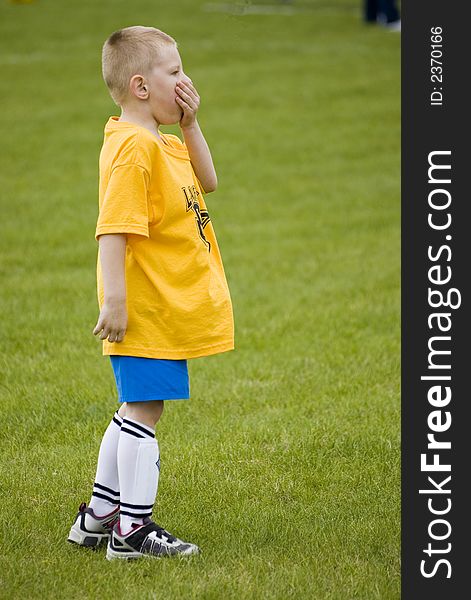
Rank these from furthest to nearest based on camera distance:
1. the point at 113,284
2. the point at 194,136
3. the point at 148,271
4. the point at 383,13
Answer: the point at 383,13
the point at 194,136
the point at 148,271
the point at 113,284

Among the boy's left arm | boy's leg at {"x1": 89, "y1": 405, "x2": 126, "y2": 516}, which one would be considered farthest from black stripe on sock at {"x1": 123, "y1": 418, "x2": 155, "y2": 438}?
the boy's left arm

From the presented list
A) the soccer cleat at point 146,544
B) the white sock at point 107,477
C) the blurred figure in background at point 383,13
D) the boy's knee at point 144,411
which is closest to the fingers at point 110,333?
the boy's knee at point 144,411

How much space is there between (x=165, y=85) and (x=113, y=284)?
67 centimetres

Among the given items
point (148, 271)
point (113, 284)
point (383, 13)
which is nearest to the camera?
point (113, 284)

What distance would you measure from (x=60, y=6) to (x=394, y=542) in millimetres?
19913

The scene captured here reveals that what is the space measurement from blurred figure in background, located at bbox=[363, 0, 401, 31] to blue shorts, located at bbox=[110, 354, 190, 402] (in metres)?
16.9

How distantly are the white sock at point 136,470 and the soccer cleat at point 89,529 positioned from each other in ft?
0.49

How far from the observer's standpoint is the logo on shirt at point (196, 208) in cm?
342

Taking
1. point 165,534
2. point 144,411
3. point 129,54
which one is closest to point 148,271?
point 144,411

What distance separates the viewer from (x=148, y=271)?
335 cm

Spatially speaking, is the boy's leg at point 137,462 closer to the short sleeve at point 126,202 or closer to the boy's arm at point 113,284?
the boy's arm at point 113,284

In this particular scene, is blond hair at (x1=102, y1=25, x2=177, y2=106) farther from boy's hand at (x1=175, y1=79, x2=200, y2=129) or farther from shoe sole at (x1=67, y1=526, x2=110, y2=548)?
shoe sole at (x1=67, y1=526, x2=110, y2=548)

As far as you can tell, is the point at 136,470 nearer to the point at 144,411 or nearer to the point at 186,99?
the point at 144,411

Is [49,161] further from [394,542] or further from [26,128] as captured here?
[394,542]
